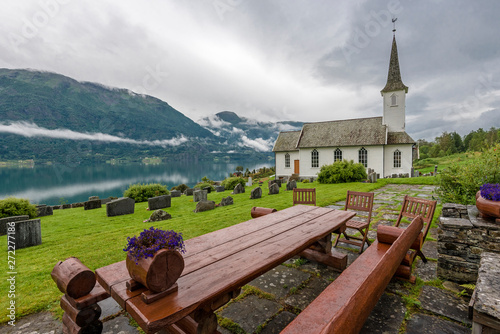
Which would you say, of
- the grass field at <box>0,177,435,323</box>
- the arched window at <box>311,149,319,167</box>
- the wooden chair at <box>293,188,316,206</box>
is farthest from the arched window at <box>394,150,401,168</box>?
the wooden chair at <box>293,188,316,206</box>

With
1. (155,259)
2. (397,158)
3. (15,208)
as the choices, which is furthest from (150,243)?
(397,158)

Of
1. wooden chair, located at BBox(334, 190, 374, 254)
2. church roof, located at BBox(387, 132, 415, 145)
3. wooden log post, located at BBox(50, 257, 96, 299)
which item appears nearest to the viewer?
wooden log post, located at BBox(50, 257, 96, 299)

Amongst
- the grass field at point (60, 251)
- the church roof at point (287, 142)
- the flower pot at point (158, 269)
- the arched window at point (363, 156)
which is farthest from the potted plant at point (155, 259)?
the church roof at point (287, 142)

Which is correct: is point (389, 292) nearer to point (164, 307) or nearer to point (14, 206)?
point (164, 307)

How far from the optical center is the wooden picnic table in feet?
5.01

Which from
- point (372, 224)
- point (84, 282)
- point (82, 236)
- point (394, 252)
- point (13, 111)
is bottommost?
point (82, 236)

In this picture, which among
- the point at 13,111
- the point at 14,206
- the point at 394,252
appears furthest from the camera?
the point at 13,111

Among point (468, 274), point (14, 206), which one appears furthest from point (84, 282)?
point (14, 206)

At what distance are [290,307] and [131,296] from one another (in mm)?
1974

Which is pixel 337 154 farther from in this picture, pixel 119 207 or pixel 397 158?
pixel 119 207

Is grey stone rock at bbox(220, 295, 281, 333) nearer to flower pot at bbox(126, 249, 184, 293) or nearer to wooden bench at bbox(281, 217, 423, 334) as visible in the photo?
wooden bench at bbox(281, 217, 423, 334)

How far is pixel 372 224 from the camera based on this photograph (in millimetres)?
Answer: 6016

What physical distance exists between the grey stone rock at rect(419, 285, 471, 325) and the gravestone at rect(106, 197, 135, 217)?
35.1ft

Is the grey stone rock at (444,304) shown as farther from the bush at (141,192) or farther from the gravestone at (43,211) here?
the gravestone at (43,211)
